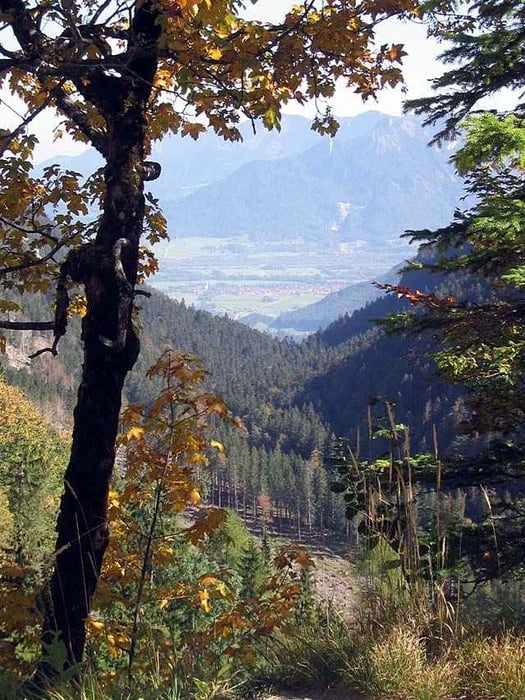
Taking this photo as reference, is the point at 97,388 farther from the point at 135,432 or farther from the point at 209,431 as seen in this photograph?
the point at 209,431

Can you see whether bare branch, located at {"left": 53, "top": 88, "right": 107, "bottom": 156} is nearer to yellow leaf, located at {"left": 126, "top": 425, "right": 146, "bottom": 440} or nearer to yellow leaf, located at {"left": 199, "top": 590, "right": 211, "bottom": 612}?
yellow leaf, located at {"left": 126, "top": 425, "right": 146, "bottom": 440}

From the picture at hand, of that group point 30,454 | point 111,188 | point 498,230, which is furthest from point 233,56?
point 30,454

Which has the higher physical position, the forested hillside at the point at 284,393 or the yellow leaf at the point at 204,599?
the yellow leaf at the point at 204,599

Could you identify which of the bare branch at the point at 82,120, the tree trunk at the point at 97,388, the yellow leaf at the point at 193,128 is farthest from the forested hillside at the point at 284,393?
the tree trunk at the point at 97,388

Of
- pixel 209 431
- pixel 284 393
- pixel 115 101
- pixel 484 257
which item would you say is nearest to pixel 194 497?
pixel 209 431

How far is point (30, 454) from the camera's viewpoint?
2150 centimetres

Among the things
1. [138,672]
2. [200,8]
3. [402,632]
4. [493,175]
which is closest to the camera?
[200,8]

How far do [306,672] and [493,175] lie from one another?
13.6 ft

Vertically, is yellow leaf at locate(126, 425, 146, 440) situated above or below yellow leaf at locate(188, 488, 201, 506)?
above

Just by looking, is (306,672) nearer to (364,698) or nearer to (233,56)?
(364,698)

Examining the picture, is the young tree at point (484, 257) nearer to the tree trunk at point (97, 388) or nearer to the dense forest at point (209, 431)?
the dense forest at point (209, 431)

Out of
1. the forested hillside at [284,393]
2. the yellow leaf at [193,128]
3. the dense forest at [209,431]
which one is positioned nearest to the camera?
the dense forest at [209,431]

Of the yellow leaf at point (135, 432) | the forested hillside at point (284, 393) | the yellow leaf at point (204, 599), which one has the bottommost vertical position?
the forested hillside at point (284, 393)

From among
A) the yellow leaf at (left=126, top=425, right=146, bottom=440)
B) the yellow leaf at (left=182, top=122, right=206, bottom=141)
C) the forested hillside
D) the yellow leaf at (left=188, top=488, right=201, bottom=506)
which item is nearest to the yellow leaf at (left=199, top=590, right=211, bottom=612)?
the yellow leaf at (left=188, top=488, right=201, bottom=506)
